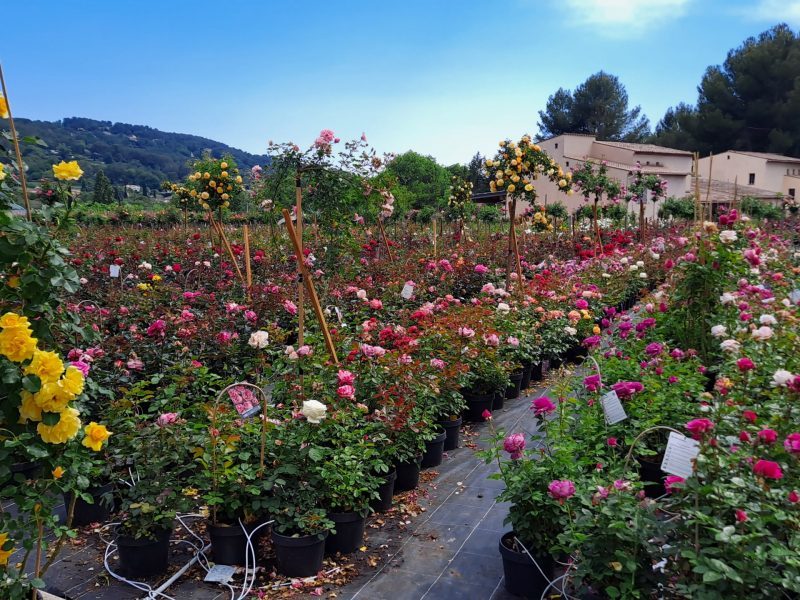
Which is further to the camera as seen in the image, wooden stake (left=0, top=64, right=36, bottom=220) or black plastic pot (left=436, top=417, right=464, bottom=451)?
black plastic pot (left=436, top=417, right=464, bottom=451)

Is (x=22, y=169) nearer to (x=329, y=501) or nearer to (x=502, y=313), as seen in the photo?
(x=329, y=501)

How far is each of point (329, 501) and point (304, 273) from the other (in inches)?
56.7

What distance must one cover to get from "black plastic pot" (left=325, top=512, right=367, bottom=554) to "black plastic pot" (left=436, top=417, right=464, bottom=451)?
3.96ft

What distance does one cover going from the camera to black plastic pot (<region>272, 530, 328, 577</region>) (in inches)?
94.3

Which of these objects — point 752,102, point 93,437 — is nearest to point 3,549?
point 93,437

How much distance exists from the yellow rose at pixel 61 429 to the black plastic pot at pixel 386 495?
1.73m

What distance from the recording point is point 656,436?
297 cm

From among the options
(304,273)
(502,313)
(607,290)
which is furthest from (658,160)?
(304,273)

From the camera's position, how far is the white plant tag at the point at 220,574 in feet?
7.97

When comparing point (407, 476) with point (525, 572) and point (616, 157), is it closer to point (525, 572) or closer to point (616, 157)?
point (525, 572)

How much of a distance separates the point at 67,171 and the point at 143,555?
1.61 m

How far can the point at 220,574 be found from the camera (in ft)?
8.04

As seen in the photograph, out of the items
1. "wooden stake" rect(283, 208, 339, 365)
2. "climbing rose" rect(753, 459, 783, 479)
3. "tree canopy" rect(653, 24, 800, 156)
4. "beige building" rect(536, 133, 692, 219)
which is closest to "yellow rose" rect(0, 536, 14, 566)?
"wooden stake" rect(283, 208, 339, 365)

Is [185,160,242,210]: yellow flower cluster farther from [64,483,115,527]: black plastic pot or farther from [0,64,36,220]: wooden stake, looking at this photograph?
[0,64,36,220]: wooden stake
